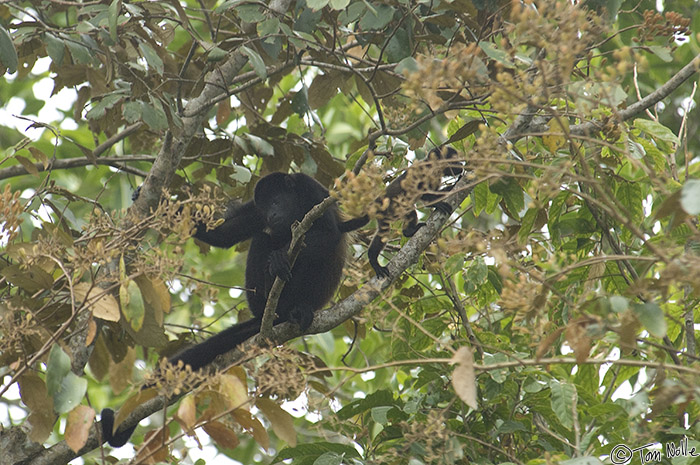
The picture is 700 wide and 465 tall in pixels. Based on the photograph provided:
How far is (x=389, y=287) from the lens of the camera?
10.7 ft

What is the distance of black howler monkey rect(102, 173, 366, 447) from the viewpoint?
14.3 feet

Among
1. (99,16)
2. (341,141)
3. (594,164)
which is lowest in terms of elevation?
(341,141)

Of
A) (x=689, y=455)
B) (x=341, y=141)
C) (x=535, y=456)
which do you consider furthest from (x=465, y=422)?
(x=341, y=141)

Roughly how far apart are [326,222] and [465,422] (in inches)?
65.7

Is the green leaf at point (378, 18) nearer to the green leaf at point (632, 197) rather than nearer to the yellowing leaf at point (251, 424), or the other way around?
the green leaf at point (632, 197)

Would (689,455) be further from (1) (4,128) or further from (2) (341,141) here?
(1) (4,128)

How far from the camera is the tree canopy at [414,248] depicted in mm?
1943

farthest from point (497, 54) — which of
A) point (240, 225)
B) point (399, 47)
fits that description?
point (240, 225)

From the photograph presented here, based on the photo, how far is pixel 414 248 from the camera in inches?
135

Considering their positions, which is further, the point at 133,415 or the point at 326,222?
the point at 326,222

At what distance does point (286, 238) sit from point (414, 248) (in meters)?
1.32

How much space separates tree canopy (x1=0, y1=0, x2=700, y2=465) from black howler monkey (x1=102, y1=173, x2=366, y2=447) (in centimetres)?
15

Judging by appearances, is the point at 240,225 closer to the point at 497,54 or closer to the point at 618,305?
the point at 497,54

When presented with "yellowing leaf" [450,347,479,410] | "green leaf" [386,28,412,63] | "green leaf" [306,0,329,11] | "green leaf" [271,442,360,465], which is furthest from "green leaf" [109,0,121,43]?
"yellowing leaf" [450,347,479,410]
